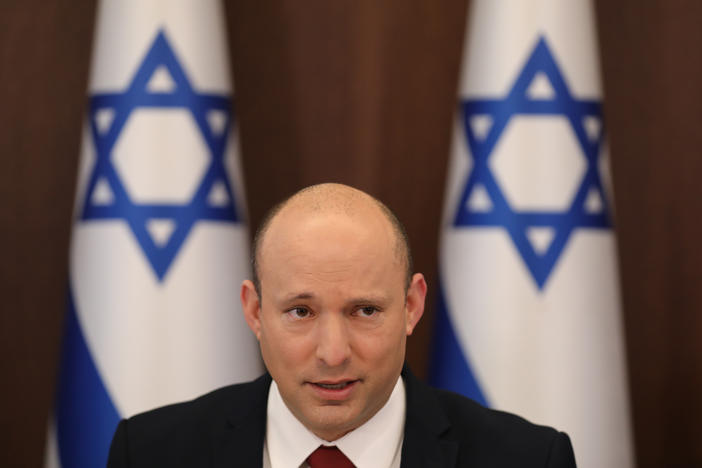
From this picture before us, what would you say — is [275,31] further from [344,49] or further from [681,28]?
[681,28]

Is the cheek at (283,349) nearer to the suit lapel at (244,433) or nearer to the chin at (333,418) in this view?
the chin at (333,418)

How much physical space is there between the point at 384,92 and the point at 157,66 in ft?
3.19

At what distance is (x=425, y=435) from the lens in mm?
1788

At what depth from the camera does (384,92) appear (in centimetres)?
376

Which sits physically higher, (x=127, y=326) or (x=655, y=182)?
(x=655, y=182)

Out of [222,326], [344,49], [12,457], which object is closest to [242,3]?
[344,49]

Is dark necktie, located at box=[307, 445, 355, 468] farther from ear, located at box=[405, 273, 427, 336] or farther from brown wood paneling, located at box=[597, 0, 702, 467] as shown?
brown wood paneling, located at box=[597, 0, 702, 467]

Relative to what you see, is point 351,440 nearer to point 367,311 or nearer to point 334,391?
point 334,391

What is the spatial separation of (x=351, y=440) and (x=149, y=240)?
1558 millimetres

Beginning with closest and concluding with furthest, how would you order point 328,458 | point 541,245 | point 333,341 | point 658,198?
1. point 333,341
2. point 328,458
3. point 541,245
4. point 658,198

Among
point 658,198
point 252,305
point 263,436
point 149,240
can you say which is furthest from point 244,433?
point 658,198

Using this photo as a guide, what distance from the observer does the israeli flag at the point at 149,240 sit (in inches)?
122

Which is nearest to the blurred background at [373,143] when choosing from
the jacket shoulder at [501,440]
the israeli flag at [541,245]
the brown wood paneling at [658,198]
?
the brown wood paneling at [658,198]

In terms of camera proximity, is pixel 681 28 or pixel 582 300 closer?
pixel 582 300
